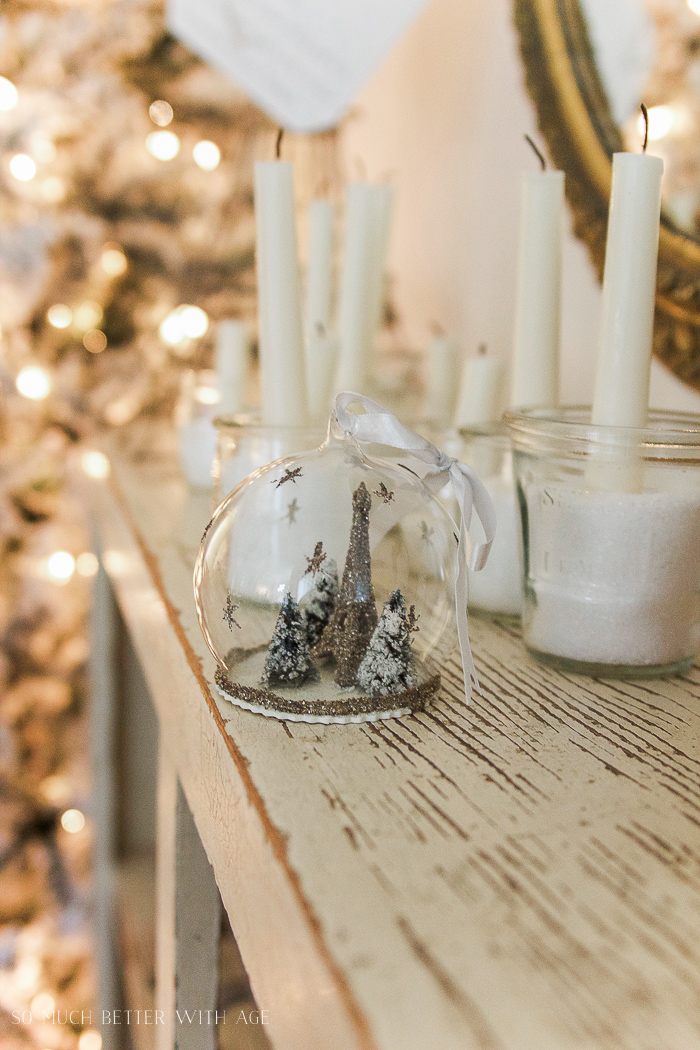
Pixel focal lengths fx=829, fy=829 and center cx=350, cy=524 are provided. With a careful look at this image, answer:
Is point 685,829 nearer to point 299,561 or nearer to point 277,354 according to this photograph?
point 299,561

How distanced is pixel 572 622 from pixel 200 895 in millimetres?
290

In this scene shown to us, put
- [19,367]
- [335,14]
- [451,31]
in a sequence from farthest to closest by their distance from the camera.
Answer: [19,367], [335,14], [451,31]

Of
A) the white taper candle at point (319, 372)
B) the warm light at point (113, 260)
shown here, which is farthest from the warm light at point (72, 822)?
the white taper candle at point (319, 372)

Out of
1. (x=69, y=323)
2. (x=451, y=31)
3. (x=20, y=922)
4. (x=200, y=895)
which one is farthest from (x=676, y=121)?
(x=20, y=922)

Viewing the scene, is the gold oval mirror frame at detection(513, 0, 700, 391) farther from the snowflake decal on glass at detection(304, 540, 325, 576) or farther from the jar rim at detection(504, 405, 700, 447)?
the snowflake decal on glass at detection(304, 540, 325, 576)

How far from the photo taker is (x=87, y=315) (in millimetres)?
1203

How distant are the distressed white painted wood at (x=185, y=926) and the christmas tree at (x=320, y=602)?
0.63 feet

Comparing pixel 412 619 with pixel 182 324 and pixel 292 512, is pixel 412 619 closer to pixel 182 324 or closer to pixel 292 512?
pixel 292 512

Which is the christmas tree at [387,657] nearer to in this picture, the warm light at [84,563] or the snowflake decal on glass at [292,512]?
the snowflake decal on glass at [292,512]

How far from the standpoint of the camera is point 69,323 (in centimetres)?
120

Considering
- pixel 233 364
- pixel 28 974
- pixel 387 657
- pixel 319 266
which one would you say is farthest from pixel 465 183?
pixel 28 974

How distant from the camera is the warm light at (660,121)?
1.74ft

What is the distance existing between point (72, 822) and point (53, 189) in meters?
0.93

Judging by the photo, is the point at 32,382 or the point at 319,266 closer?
the point at 319,266
